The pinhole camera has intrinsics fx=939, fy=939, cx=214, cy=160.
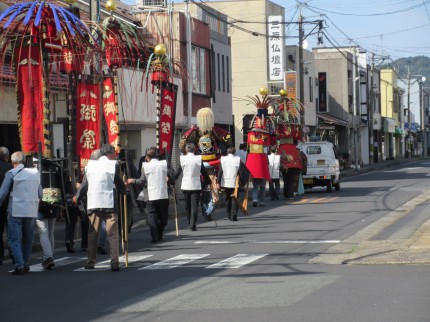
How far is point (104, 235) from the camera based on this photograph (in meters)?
16.9

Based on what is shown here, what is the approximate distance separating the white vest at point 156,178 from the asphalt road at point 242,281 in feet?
3.21

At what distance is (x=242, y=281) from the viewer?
12.3 meters

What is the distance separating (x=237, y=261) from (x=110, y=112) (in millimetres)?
7084

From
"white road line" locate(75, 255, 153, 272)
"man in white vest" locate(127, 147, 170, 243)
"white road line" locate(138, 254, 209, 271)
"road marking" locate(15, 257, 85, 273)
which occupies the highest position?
"man in white vest" locate(127, 147, 170, 243)

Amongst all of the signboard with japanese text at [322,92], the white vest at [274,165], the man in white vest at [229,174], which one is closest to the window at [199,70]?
the white vest at [274,165]

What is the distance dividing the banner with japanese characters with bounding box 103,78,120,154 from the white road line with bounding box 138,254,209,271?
17.3 ft

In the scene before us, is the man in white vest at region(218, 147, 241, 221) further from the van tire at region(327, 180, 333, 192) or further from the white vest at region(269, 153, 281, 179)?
the van tire at region(327, 180, 333, 192)

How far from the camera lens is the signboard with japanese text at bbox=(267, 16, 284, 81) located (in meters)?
50.8

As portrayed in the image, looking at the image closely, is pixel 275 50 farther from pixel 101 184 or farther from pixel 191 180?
pixel 101 184

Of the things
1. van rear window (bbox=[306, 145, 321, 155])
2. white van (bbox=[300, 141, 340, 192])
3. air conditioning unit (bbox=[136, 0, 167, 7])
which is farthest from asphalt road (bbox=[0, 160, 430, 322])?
air conditioning unit (bbox=[136, 0, 167, 7])

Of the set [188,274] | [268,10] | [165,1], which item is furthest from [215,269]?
[268,10]

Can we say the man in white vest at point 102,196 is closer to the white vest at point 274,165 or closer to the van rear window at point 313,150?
the white vest at point 274,165

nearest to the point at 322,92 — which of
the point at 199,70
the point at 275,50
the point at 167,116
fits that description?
the point at 275,50

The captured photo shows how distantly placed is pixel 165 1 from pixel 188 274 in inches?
977
